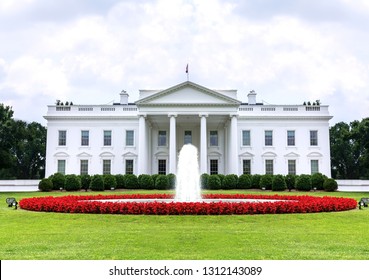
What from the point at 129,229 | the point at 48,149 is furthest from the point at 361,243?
the point at 48,149

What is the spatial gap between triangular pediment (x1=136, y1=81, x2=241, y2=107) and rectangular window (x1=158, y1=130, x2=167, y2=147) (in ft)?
23.6

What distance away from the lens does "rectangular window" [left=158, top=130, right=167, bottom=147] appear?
52.8m

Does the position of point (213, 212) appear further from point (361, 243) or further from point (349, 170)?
point (349, 170)

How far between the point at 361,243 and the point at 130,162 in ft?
140

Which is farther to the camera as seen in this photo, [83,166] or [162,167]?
[162,167]

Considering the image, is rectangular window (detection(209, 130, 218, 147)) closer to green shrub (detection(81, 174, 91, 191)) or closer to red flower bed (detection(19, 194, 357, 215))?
green shrub (detection(81, 174, 91, 191))

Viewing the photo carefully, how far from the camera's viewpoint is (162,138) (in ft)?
174

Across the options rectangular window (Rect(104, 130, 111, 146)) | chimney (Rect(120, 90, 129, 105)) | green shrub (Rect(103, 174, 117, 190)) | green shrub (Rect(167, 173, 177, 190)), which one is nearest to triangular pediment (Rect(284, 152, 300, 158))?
green shrub (Rect(167, 173, 177, 190))

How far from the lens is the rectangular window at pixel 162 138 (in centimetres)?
5278

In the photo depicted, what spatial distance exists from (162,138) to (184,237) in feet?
139

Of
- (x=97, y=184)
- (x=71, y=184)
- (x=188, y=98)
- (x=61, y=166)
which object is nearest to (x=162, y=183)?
(x=97, y=184)

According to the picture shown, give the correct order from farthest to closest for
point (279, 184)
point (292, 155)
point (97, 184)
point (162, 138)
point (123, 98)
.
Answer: point (123, 98) < point (162, 138) < point (292, 155) < point (279, 184) < point (97, 184)

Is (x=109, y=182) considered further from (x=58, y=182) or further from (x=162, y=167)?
(x=162, y=167)

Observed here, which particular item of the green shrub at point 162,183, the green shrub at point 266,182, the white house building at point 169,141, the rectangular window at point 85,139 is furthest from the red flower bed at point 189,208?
the rectangular window at point 85,139
